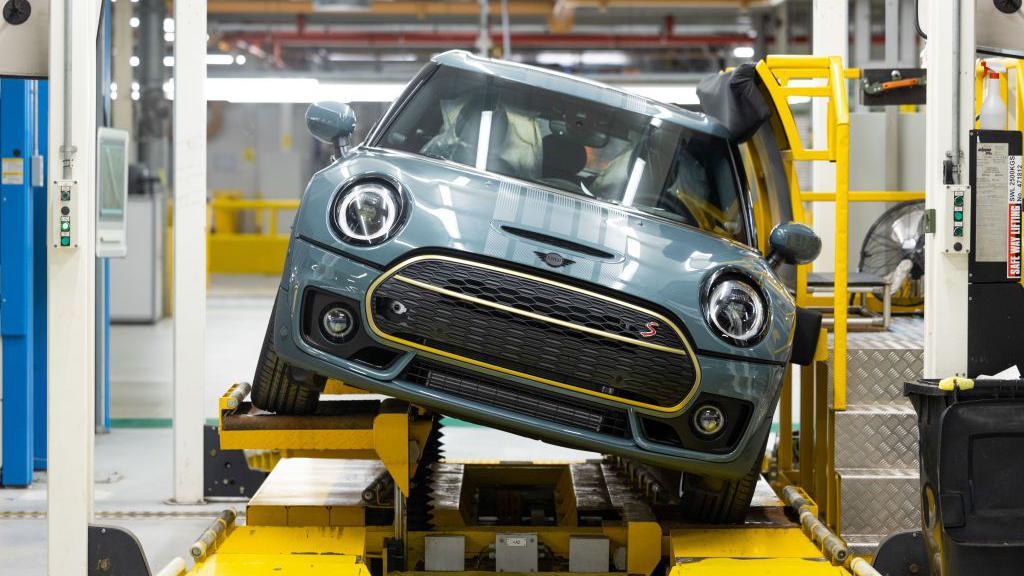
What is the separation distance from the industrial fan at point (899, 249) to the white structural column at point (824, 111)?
223 mm

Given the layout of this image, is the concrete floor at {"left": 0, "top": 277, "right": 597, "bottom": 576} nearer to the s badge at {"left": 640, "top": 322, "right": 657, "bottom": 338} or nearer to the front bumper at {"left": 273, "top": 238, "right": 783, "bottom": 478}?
the front bumper at {"left": 273, "top": 238, "right": 783, "bottom": 478}

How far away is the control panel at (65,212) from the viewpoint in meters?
3.64

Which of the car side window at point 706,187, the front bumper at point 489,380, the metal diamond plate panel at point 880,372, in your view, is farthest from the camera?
the metal diamond plate panel at point 880,372

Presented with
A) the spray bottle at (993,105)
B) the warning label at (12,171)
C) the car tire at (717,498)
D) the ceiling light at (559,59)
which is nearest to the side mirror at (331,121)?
the car tire at (717,498)

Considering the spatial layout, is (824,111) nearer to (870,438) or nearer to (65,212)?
(870,438)

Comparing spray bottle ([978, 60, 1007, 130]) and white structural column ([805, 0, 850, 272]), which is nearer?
A: spray bottle ([978, 60, 1007, 130])

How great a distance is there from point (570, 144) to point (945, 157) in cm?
131

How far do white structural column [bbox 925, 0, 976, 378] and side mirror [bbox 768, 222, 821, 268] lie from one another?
0.57 m

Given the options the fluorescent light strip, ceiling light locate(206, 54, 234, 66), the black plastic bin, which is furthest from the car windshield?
ceiling light locate(206, 54, 234, 66)

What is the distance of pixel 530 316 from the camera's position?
3.50 meters

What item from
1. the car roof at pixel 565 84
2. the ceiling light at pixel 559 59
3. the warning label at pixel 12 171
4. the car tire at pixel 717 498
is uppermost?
the ceiling light at pixel 559 59

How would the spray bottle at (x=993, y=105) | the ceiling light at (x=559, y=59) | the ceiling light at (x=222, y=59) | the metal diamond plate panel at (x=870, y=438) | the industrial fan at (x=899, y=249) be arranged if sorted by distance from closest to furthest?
the metal diamond plate panel at (x=870, y=438) < the spray bottle at (x=993, y=105) < the industrial fan at (x=899, y=249) < the ceiling light at (x=222, y=59) < the ceiling light at (x=559, y=59)

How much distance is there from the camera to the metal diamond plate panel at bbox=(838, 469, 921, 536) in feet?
15.0

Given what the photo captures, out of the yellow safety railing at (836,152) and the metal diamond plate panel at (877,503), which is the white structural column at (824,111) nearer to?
the yellow safety railing at (836,152)
